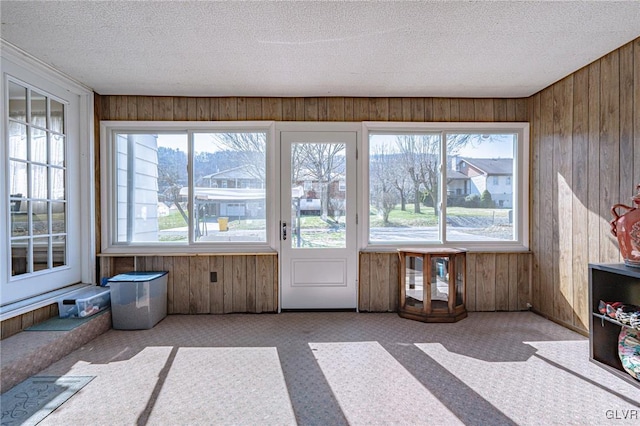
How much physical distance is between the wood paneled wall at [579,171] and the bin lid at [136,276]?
162 inches

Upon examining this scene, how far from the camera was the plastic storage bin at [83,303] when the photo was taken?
299cm

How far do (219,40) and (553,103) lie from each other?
329 cm

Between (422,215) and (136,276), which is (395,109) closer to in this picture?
(422,215)

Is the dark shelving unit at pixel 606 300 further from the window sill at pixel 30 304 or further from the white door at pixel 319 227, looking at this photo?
the window sill at pixel 30 304

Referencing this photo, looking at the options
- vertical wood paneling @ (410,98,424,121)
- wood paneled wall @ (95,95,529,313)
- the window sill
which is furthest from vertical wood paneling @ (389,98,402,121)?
the window sill

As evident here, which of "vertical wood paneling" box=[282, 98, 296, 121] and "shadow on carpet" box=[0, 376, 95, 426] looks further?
"vertical wood paneling" box=[282, 98, 296, 121]

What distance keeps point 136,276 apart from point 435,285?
309 cm

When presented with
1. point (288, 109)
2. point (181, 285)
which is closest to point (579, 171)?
point (288, 109)

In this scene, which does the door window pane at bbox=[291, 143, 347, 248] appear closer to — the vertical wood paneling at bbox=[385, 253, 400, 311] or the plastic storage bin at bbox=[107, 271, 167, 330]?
the vertical wood paneling at bbox=[385, 253, 400, 311]

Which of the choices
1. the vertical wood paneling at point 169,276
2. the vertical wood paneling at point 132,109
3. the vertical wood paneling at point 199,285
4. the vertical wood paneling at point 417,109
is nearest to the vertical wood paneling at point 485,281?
the vertical wood paneling at point 417,109

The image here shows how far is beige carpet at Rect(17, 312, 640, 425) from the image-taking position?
1929 millimetres

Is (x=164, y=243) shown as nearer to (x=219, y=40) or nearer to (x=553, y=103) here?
(x=219, y=40)

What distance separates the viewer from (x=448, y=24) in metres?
2.28

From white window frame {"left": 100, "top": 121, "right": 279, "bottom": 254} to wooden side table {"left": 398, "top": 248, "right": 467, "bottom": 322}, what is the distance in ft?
5.16
